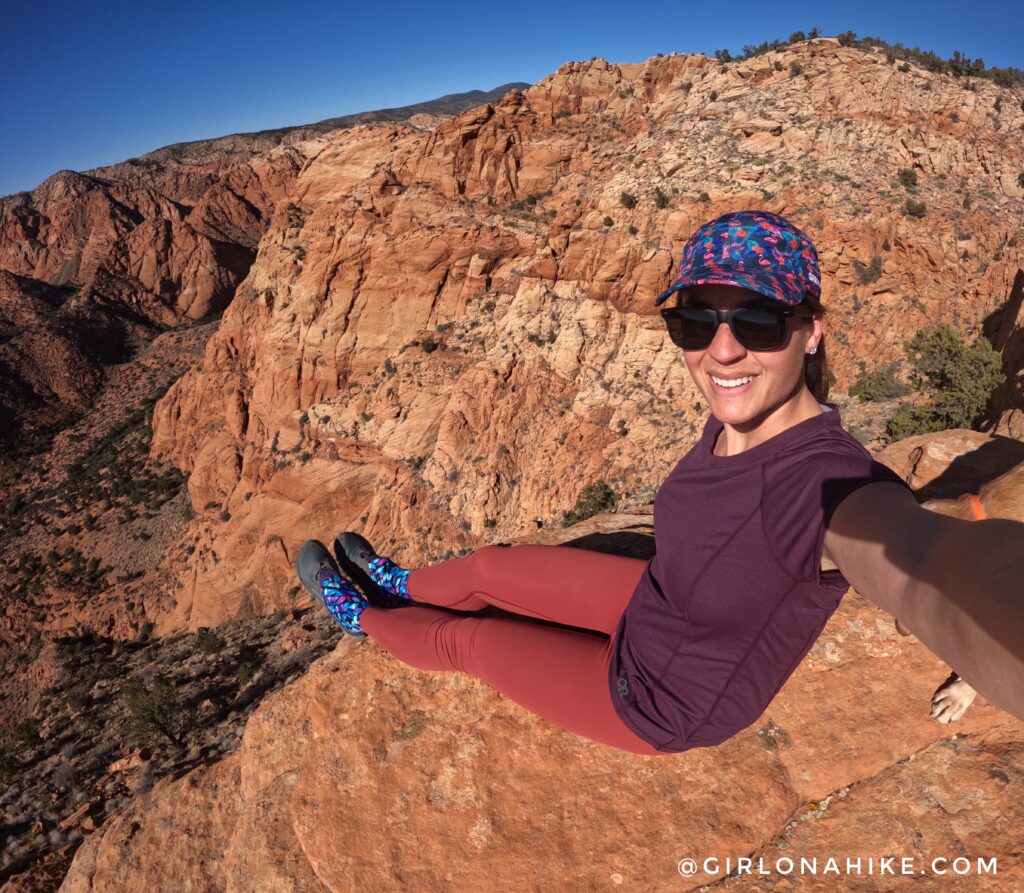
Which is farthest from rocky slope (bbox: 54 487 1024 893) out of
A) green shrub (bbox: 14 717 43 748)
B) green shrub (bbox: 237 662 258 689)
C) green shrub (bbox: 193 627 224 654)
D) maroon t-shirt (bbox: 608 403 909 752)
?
green shrub (bbox: 14 717 43 748)

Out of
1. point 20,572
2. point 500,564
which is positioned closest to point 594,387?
point 500,564

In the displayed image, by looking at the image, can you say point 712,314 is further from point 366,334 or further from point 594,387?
point 366,334

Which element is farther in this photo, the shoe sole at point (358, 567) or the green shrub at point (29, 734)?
the green shrub at point (29, 734)

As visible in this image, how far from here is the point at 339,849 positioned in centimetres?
289

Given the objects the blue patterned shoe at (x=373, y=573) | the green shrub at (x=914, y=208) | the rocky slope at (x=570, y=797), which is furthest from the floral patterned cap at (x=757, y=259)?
the green shrub at (x=914, y=208)

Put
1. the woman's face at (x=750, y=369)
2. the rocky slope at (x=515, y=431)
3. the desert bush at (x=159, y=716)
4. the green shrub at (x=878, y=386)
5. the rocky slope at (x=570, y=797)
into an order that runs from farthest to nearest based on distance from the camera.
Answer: the green shrub at (x=878, y=386) → the desert bush at (x=159, y=716) → the rocky slope at (x=515, y=431) → the rocky slope at (x=570, y=797) → the woman's face at (x=750, y=369)

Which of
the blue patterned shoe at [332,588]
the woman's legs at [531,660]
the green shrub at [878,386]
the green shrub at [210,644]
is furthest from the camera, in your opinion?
the green shrub at [210,644]

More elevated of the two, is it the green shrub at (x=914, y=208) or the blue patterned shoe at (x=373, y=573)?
the green shrub at (x=914, y=208)

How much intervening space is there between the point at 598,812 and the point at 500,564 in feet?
4.76

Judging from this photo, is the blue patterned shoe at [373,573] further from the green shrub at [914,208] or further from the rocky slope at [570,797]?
the green shrub at [914,208]

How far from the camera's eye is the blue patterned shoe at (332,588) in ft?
14.2

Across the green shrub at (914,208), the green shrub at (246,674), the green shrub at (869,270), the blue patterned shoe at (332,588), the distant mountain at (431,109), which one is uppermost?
the distant mountain at (431,109)

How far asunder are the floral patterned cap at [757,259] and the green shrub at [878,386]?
1286 centimetres

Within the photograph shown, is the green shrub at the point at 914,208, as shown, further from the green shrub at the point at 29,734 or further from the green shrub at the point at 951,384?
the green shrub at the point at 29,734
